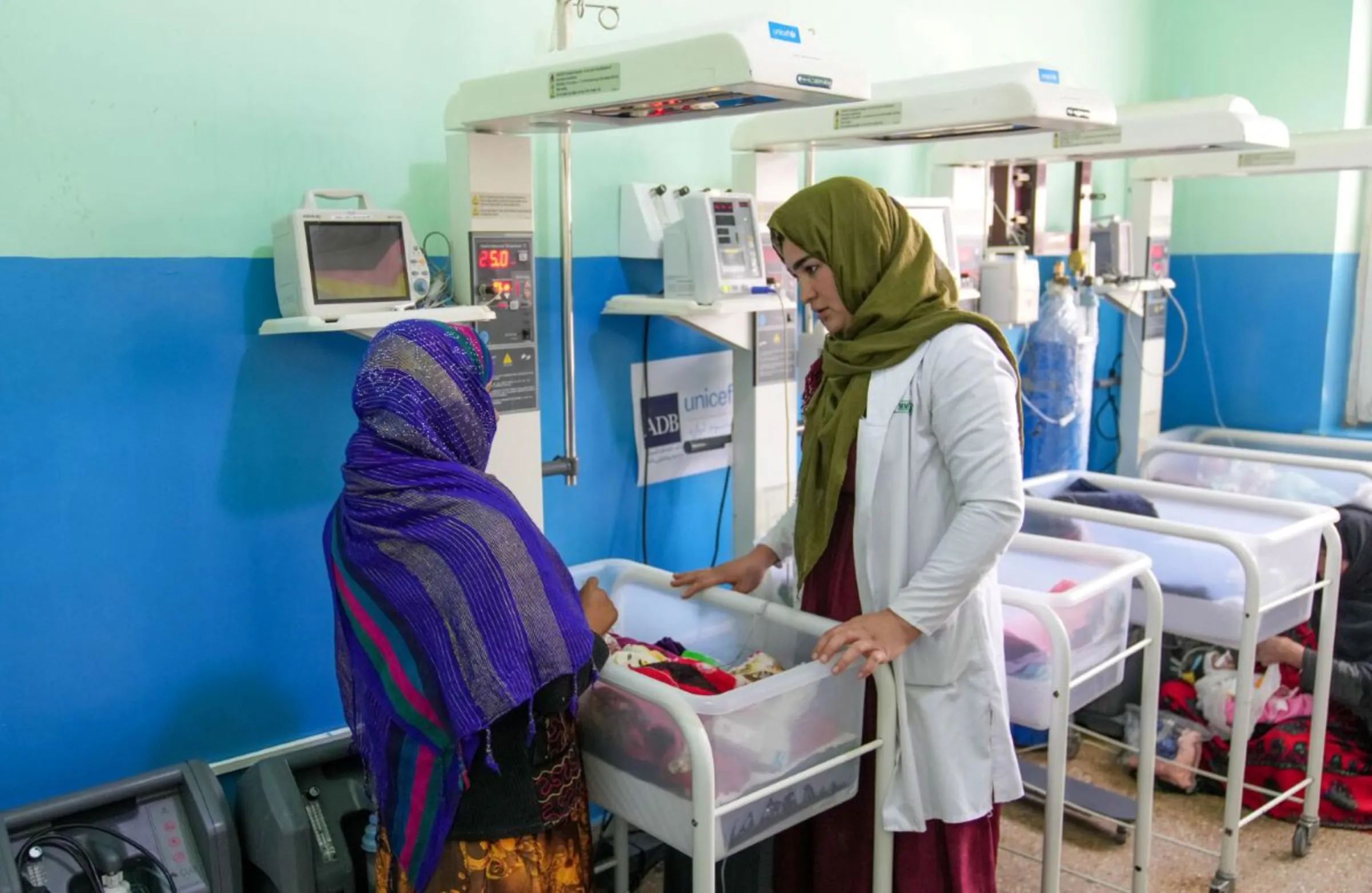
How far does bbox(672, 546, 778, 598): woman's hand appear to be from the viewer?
2195 millimetres

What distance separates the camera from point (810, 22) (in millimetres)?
3191

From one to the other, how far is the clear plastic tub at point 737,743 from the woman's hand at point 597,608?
10 centimetres

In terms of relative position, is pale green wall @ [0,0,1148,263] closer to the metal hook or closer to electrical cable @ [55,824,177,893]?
the metal hook

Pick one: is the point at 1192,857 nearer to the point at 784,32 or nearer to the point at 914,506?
the point at 914,506

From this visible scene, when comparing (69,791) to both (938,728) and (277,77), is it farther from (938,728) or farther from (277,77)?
(938,728)

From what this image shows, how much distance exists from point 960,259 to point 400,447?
236 centimetres

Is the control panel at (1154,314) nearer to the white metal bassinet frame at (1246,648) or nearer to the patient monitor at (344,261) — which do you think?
the white metal bassinet frame at (1246,648)

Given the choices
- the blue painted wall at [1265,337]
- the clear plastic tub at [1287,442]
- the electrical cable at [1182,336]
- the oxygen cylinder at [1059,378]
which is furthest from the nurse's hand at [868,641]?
the blue painted wall at [1265,337]

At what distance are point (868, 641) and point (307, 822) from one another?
3.35ft

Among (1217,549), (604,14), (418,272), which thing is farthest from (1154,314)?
(418,272)

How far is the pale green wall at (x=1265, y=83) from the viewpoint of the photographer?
14.1ft

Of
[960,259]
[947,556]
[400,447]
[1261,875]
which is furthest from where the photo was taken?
[960,259]

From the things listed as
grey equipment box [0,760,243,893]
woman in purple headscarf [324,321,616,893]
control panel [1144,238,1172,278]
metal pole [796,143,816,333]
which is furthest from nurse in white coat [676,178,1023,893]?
control panel [1144,238,1172,278]

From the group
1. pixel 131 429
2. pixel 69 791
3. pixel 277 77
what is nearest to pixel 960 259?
pixel 277 77
